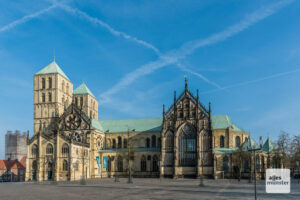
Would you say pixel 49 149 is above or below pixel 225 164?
above

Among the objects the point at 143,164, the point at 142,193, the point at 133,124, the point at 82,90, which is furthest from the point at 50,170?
the point at 142,193

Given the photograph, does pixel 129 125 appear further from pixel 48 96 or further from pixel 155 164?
pixel 48 96

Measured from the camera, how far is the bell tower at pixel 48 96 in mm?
104250

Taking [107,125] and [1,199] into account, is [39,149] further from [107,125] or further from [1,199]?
[1,199]

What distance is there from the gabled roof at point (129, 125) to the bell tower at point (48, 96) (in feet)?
42.5

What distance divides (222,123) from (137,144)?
26518 mm

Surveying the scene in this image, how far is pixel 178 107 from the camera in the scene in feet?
300

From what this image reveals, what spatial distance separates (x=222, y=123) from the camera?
9619 centimetres

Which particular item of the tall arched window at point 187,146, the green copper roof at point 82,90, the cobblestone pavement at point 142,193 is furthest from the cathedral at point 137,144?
the cobblestone pavement at point 142,193

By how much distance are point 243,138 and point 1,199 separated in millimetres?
73226

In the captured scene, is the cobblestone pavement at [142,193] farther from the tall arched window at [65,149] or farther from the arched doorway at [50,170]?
the arched doorway at [50,170]

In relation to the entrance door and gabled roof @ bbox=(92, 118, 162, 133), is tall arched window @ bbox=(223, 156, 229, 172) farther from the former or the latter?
the entrance door

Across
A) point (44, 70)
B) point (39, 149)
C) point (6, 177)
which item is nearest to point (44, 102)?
point (44, 70)

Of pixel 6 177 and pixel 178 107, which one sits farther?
pixel 6 177
